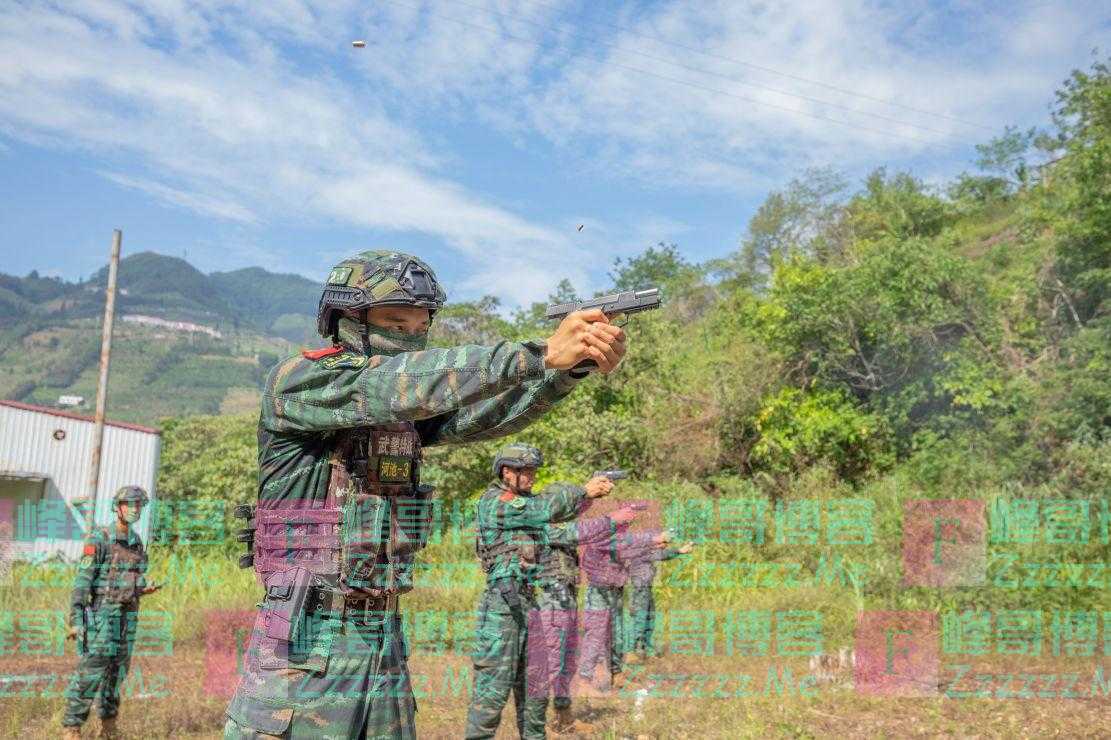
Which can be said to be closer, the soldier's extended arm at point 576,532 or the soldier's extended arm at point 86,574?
the soldier's extended arm at point 86,574

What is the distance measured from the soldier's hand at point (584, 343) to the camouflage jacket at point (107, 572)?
6.18 meters

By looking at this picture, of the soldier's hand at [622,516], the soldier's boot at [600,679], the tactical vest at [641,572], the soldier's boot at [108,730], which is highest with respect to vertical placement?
the soldier's hand at [622,516]

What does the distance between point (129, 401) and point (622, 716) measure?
14953 centimetres

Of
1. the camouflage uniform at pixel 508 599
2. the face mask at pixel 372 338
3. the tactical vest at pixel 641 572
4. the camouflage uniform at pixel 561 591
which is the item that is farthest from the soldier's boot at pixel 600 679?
the face mask at pixel 372 338

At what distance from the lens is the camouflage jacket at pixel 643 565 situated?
31.4 ft

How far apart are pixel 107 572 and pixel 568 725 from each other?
3.95 m

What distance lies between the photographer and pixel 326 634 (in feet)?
8.42

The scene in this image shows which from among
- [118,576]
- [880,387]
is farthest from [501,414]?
[880,387]

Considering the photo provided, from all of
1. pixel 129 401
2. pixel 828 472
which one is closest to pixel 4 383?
pixel 129 401

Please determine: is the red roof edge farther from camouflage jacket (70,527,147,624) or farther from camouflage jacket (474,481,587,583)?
camouflage jacket (474,481,587,583)

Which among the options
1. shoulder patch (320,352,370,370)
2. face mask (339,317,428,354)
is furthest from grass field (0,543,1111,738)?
shoulder patch (320,352,370,370)

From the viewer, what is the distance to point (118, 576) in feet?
23.2

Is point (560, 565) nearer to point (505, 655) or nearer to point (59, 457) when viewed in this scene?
point (505, 655)

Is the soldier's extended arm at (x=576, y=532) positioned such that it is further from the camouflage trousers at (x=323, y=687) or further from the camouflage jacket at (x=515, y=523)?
the camouflage trousers at (x=323, y=687)
